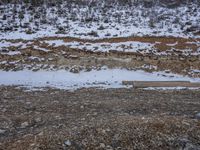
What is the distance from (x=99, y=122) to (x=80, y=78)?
995 centimetres

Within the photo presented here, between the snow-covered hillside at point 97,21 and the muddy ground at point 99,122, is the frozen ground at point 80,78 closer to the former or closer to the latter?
the muddy ground at point 99,122

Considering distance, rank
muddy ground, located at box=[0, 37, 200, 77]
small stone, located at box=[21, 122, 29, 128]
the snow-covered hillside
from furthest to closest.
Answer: the snow-covered hillside < muddy ground, located at box=[0, 37, 200, 77] < small stone, located at box=[21, 122, 29, 128]

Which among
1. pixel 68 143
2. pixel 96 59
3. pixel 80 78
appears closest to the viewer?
pixel 68 143

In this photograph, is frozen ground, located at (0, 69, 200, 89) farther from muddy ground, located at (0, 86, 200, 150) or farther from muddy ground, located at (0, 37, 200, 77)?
muddy ground, located at (0, 86, 200, 150)

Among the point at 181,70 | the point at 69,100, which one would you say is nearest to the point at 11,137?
the point at 69,100

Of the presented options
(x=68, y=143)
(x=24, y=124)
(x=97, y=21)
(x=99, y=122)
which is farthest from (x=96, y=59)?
(x=68, y=143)

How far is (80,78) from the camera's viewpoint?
19.4m

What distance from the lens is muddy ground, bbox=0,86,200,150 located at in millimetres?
8414

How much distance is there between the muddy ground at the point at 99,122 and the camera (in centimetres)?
841

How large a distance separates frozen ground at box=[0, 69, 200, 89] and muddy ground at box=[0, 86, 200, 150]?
3.89m

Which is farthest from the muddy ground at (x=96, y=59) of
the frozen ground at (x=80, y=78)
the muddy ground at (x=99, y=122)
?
the muddy ground at (x=99, y=122)

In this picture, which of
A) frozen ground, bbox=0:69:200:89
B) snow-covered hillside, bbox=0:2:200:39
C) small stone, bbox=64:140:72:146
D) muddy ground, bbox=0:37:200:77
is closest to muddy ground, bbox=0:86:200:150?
→ small stone, bbox=64:140:72:146

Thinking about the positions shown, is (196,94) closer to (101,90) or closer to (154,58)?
(101,90)

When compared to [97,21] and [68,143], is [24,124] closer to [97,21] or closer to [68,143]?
[68,143]
